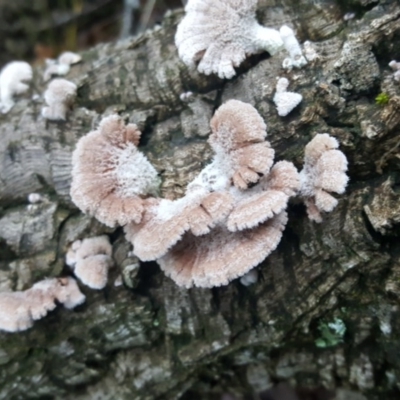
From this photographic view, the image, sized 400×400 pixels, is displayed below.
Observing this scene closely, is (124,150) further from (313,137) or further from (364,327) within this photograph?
(364,327)

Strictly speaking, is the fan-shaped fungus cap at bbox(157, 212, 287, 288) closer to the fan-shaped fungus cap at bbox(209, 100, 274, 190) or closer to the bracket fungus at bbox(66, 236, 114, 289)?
the fan-shaped fungus cap at bbox(209, 100, 274, 190)

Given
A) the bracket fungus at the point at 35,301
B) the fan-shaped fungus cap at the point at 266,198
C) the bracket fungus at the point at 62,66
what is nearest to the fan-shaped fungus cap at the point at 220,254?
the fan-shaped fungus cap at the point at 266,198

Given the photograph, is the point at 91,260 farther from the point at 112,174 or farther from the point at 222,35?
the point at 222,35

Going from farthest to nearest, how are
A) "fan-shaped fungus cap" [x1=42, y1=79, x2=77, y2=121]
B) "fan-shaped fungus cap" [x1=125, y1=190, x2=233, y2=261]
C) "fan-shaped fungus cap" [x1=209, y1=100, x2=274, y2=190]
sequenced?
"fan-shaped fungus cap" [x1=42, y1=79, x2=77, y2=121]
"fan-shaped fungus cap" [x1=209, y1=100, x2=274, y2=190]
"fan-shaped fungus cap" [x1=125, y1=190, x2=233, y2=261]

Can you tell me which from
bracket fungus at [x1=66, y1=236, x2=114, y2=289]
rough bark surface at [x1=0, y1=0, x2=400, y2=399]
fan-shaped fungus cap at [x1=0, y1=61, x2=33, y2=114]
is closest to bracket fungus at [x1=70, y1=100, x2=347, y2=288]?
rough bark surface at [x1=0, y1=0, x2=400, y2=399]

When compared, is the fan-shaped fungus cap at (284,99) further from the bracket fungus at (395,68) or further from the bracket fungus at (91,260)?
the bracket fungus at (91,260)

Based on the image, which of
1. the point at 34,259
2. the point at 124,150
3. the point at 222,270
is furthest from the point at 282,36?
the point at 34,259
